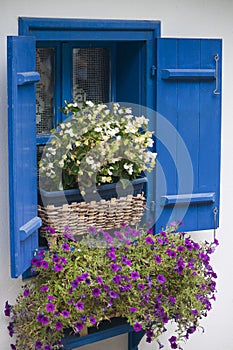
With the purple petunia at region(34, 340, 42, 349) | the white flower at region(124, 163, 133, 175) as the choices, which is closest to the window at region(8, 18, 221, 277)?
the white flower at region(124, 163, 133, 175)

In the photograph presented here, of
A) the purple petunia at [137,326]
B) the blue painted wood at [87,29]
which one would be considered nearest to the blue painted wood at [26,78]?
the blue painted wood at [87,29]

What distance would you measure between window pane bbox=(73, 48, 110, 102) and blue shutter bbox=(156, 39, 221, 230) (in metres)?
0.45

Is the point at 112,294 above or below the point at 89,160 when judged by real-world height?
below

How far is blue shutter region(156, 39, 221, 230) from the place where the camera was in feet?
16.5

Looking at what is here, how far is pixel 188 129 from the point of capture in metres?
5.13

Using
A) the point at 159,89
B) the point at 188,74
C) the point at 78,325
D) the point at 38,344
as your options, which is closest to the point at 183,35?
the point at 188,74

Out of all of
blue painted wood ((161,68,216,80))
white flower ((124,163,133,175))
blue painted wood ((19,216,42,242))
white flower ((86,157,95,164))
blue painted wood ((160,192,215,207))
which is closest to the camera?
blue painted wood ((19,216,42,242))

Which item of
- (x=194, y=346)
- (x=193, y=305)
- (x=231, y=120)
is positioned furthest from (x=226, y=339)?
(x=231, y=120)

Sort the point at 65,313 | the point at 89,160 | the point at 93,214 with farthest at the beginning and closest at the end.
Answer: the point at 93,214 → the point at 89,160 → the point at 65,313

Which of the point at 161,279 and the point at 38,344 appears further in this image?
the point at 161,279

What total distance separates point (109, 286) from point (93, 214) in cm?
49

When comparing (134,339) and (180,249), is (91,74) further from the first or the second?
(134,339)

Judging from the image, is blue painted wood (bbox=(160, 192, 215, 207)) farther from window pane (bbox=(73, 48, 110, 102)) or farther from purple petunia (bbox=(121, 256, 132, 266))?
window pane (bbox=(73, 48, 110, 102))

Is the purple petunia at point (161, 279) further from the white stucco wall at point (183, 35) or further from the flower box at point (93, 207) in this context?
the white stucco wall at point (183, 35)
